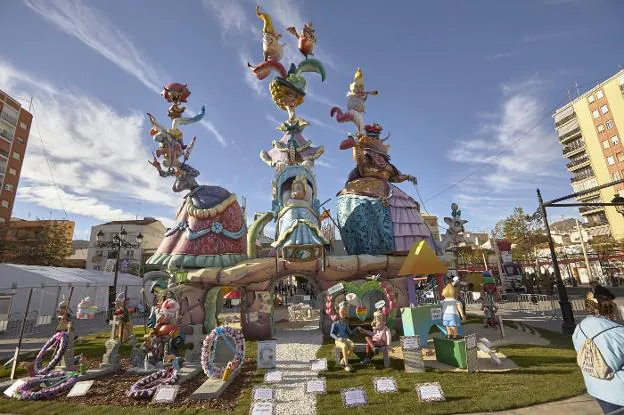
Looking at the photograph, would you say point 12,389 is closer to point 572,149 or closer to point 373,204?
point 373,204

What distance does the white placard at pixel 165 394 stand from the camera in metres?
6.22

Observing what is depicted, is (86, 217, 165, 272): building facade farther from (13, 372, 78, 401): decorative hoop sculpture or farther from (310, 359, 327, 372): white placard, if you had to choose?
(310, 359, 327, 372): white placard

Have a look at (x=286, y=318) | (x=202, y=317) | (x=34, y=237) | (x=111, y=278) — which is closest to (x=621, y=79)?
(x=286, y=318)

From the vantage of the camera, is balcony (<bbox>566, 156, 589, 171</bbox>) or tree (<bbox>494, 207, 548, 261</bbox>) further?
balcony (<bbox>566, 156, 589, 171</bbox>)

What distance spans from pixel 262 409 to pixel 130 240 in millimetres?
46048

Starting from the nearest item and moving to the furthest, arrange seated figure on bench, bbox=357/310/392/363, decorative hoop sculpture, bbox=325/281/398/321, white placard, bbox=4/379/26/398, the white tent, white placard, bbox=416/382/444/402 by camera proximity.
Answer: white placard, bbox=416/382/444/402, white placard, bbox=4/379/26/398, seated figure on bench, bbox=357/310/392/363, decorative hoop sculpture, bbox=325/281/398/321, the white tent

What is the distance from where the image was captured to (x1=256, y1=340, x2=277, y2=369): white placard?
26.7ft

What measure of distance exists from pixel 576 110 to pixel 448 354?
1831 inches

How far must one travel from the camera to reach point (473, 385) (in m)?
6.38

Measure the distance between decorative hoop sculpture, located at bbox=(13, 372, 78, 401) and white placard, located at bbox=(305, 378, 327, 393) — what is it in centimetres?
536

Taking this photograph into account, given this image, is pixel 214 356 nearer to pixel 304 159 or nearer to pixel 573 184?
pixel 304 159

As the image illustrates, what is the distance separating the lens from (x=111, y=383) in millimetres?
7578

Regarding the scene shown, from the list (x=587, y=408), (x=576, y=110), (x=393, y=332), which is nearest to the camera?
(x=587, y=408)

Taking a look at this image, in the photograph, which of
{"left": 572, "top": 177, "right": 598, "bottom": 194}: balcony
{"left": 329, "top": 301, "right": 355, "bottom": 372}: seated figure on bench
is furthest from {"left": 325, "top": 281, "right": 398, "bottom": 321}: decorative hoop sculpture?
{"left": 572, "top": 177, "right": 598, "bottom": 194}: balcony
